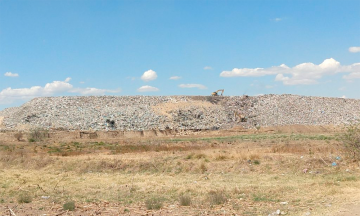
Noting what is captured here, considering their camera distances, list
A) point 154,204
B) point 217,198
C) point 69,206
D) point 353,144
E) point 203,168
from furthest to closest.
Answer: point 203,168
point 353,144
point 217,198
point 154,204
point 69,206

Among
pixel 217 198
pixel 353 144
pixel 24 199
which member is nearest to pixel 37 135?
pixel 24 199

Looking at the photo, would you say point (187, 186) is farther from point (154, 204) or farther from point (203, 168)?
point (203, 168)

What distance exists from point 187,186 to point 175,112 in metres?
46.8

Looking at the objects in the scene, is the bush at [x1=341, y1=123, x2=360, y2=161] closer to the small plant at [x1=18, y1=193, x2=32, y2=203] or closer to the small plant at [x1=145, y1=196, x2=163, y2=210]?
the small plant at [x1=145, y1=196, x2=163, y2=210]

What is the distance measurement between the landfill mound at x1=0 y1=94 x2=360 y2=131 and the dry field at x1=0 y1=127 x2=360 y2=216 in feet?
105

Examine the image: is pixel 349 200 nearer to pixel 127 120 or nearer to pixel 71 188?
pixel 71 188

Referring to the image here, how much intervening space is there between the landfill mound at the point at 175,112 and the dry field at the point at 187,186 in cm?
3215

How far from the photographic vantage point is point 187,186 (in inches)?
523

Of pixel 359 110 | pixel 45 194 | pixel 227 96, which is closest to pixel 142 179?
pixel 45 194

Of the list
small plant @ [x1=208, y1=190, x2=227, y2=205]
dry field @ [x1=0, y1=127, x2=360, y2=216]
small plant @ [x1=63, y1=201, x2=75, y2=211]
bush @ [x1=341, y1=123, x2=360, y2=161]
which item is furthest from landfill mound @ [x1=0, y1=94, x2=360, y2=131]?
small plant @ [x1=63, y1=201, x2=75, y2=211]

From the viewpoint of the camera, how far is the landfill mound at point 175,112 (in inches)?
2110

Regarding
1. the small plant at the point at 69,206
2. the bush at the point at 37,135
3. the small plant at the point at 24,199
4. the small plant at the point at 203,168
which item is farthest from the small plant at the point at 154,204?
the bush at the point at 37,135

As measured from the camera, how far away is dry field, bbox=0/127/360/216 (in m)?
10.3

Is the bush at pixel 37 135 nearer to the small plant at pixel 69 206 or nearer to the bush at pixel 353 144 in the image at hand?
the small plant at pixel 69 206
